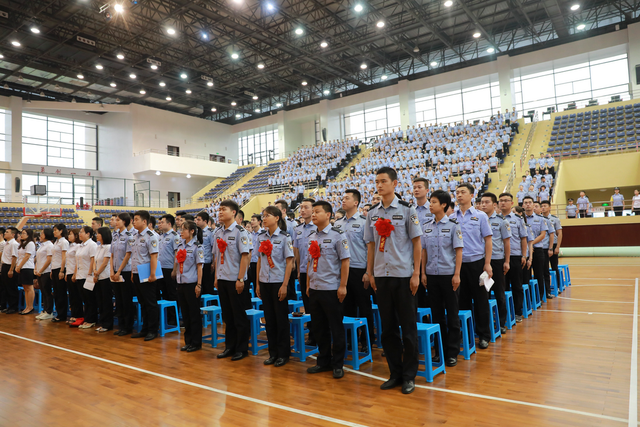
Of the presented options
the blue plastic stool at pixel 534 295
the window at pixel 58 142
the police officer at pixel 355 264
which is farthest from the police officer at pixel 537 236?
the window at pixel 58 142

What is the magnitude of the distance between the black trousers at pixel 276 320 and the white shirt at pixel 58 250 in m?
4.53

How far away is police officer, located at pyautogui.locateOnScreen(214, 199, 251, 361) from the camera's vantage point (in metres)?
4.12

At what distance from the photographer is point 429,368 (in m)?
3.16

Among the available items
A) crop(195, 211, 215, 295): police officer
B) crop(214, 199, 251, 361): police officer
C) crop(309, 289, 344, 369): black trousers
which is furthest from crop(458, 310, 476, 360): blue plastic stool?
crop(195, 211, 215, 295): police officer

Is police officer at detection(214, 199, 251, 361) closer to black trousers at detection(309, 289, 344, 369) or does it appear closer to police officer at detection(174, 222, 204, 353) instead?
police officer at detection(174, 222, 204, 353)

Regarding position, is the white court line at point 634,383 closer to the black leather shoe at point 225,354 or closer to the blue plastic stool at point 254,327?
the blue plastic stool at point 254,327

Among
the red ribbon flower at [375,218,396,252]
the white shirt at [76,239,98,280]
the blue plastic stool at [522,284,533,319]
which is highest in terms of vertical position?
the red ribbon flower at [375,218,396,252]

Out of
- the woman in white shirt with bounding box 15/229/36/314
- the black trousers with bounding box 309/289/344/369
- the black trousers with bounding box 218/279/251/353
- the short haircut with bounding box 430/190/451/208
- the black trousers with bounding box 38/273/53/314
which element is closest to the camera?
the black trousers with bounding box 309/289/344/369

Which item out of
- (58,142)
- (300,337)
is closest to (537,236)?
(300,337)

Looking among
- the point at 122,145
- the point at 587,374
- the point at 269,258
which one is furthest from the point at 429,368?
the point at 122,145

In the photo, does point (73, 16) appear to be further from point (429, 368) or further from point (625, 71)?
point (625, 71)

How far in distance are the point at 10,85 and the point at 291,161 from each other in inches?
618

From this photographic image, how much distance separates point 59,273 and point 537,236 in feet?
26.0

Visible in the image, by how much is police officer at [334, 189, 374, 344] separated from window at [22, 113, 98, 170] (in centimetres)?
2481
